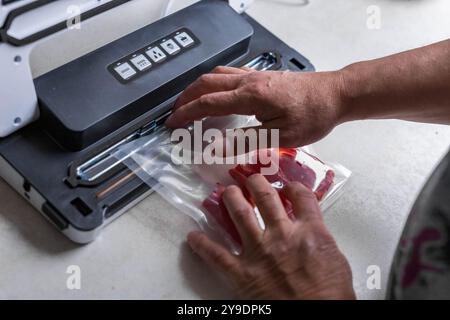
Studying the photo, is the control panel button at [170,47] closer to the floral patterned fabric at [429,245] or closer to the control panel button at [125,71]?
the control panel button at [125,71]

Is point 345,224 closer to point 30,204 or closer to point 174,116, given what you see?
point 174,116

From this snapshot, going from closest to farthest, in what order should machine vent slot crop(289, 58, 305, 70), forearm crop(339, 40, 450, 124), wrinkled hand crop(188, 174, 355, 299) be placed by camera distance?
wrinkled hand crop(188, 174, 355, 299) → forearm crop(339, 40, 450, 124) → machine vent slot crop(289, 58, 305, 70)

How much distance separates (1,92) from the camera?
24.2 inches

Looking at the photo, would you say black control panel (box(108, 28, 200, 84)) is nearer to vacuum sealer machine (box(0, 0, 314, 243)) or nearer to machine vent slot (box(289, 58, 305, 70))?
vacuum sealer machine (box(0, 0, 314, 243))

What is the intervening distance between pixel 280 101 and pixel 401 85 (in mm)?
148

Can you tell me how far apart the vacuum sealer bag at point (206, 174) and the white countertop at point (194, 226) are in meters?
0.02

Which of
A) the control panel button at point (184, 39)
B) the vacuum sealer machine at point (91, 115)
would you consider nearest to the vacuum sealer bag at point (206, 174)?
the vacuum sealer machine at point (91, 115)

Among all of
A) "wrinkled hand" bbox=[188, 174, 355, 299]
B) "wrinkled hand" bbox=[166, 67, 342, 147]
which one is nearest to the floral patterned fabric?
"wrinkled hand" bbox=[188, 174, 355, 299]

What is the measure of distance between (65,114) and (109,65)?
3.9 inches

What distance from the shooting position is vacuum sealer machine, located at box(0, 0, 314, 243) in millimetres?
632

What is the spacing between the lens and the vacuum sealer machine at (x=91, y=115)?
632 millimetres

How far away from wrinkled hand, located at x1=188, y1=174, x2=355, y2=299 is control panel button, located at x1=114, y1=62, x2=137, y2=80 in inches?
7.9

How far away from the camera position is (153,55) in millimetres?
748
